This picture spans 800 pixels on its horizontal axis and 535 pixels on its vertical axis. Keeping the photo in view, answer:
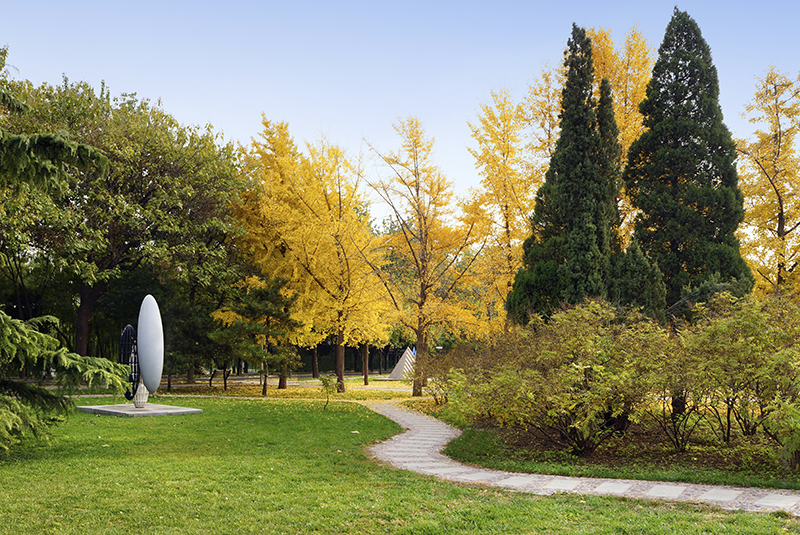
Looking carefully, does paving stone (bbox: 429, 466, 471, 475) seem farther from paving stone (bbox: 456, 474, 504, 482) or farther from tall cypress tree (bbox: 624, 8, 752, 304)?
tall cypress tree (bbox: 624, 8, 752, 304)

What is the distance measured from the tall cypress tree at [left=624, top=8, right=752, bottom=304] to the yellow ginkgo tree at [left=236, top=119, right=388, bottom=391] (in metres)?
8.53

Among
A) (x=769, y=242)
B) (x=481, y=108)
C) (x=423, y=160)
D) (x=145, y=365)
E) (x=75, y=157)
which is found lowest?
(x=145, y=365)

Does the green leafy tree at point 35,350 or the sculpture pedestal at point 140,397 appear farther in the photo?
the sculpture pedestal at point 140,397

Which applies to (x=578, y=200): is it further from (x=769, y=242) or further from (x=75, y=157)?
(x=75, y=157)

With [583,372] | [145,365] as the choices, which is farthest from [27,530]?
[145,365]

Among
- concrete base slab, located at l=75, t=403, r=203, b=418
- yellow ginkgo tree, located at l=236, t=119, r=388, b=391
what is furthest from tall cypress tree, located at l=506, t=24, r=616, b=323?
concrete base slab, located at l=75, t=403, r=203, b=418

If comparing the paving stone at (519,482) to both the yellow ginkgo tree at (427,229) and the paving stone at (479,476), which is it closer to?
the paving stone at (479,476)

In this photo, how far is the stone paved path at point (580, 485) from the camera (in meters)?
5.35

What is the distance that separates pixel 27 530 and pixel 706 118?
17.2 meters

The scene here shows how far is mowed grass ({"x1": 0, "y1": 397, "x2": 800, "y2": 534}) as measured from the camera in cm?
443

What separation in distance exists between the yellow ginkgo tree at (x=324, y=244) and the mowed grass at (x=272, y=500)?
34.7ft

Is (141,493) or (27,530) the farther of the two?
(141,493)

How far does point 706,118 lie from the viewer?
1583 centimetres

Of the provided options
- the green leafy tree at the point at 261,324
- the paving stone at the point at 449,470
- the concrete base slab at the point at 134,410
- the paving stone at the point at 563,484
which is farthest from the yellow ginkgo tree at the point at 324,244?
the paving stone at the point at 563,484
